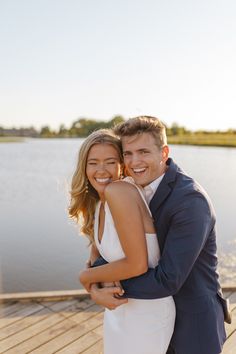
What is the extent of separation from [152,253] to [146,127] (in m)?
0.49

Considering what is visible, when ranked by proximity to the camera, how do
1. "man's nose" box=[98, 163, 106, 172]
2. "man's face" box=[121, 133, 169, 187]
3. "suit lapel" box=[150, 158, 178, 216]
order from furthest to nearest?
"man's nose" box=[98, 163, 106, 172] < "man's face" box=[121, 133, 169, 187] < "suit lapel" box=[150, 158, 178, 216]

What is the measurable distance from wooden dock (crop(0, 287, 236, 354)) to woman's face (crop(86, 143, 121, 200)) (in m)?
1.41

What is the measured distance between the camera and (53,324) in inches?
108

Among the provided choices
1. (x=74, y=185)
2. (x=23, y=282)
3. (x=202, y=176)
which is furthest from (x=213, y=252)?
(x=202, y=176)

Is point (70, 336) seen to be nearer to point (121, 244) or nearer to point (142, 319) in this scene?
point (142, 319)

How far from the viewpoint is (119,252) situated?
136 cm

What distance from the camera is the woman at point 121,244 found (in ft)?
4.18

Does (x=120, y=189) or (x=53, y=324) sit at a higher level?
(x=120, y=189)

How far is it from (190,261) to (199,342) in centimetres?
38

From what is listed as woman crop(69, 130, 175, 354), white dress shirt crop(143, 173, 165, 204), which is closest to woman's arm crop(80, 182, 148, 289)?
woman crop(69, 130, 175, 354)

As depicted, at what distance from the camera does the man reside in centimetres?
122

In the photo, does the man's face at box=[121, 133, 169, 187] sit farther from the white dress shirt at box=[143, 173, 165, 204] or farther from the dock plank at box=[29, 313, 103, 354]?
the dock plank at box=[29, 313, 103, 354]

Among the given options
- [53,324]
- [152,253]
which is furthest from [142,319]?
[53,324]

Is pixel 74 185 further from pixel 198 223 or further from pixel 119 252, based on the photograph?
pixel 198 223
